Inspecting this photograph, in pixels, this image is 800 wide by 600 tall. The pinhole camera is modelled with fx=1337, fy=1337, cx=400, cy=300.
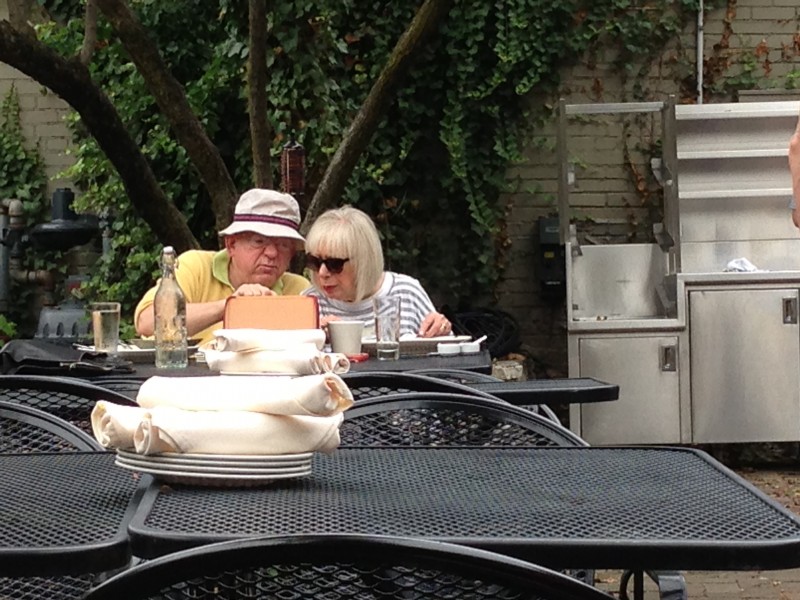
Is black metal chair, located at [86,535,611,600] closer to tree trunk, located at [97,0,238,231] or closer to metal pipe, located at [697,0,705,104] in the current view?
tree trunk, located at [97,0,238,231]

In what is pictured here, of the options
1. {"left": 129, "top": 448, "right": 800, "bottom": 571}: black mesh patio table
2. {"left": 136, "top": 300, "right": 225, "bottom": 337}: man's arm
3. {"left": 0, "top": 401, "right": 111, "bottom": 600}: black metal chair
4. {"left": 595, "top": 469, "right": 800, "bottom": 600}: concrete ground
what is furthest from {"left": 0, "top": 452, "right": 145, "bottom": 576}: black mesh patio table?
{"left": 595, "top": 469, "right": 800, "bottom": 600}: concrete ground

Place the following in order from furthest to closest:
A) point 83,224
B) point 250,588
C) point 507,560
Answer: point 83,224
point 250,588
point 507,560

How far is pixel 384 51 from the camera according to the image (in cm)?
796

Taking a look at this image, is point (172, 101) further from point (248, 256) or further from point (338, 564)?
point (338, 564)

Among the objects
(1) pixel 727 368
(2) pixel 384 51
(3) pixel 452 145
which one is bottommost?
(1) pixel 727 368

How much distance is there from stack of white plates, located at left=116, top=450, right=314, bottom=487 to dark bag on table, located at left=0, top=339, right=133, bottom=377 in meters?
1.90

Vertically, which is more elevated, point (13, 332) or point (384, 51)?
point (384, 51)

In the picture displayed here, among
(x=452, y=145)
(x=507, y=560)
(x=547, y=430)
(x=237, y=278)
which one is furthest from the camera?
(x=452, y=145)

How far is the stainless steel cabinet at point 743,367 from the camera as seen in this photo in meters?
7.05

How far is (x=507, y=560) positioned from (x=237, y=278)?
3.80 meters

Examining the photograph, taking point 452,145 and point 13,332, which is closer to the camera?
point 452,145

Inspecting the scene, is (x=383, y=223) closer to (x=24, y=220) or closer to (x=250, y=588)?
(x=24, y=220)

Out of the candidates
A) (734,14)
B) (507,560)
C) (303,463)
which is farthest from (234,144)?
(507,560)

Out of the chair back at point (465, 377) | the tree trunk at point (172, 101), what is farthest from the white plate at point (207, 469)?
the tree trunk at point (172, 101)
